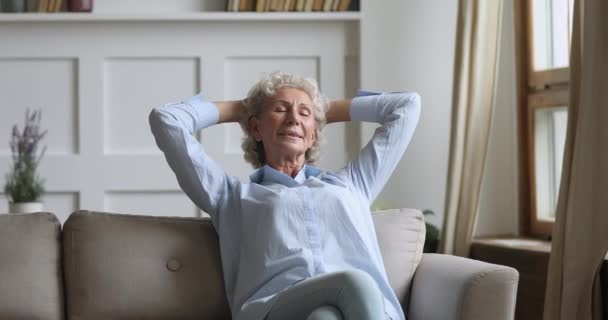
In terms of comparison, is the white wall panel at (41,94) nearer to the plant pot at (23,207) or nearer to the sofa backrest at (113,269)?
the plant pot at (23,207)

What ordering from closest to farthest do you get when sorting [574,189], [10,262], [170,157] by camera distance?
[10,262] < [170,157] < [574,189]

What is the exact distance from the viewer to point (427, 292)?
2.44 meters

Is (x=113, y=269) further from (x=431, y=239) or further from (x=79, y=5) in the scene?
(x=79, y=5)

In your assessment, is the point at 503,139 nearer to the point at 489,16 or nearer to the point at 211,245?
the point at 489,16

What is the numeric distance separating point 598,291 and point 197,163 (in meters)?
1.19

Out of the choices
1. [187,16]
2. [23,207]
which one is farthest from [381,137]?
[187,16]

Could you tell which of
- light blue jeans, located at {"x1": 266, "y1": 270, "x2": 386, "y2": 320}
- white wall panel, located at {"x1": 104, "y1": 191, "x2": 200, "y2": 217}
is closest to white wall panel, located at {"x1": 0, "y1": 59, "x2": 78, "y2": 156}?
white wall panel, located at {"x1": 104, "y1": 191, "x2": 200, "y2": 217}

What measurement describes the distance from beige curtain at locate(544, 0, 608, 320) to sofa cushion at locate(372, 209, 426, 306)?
0.48 meters

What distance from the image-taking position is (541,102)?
365cm

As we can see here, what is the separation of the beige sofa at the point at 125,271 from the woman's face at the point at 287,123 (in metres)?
0.30

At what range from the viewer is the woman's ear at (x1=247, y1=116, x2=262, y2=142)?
2.72 m

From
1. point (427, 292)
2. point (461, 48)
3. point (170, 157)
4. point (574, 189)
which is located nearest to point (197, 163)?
point (170, 157)

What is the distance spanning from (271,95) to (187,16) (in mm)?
1591

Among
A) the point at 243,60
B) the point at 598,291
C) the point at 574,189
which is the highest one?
the point at 243,60
